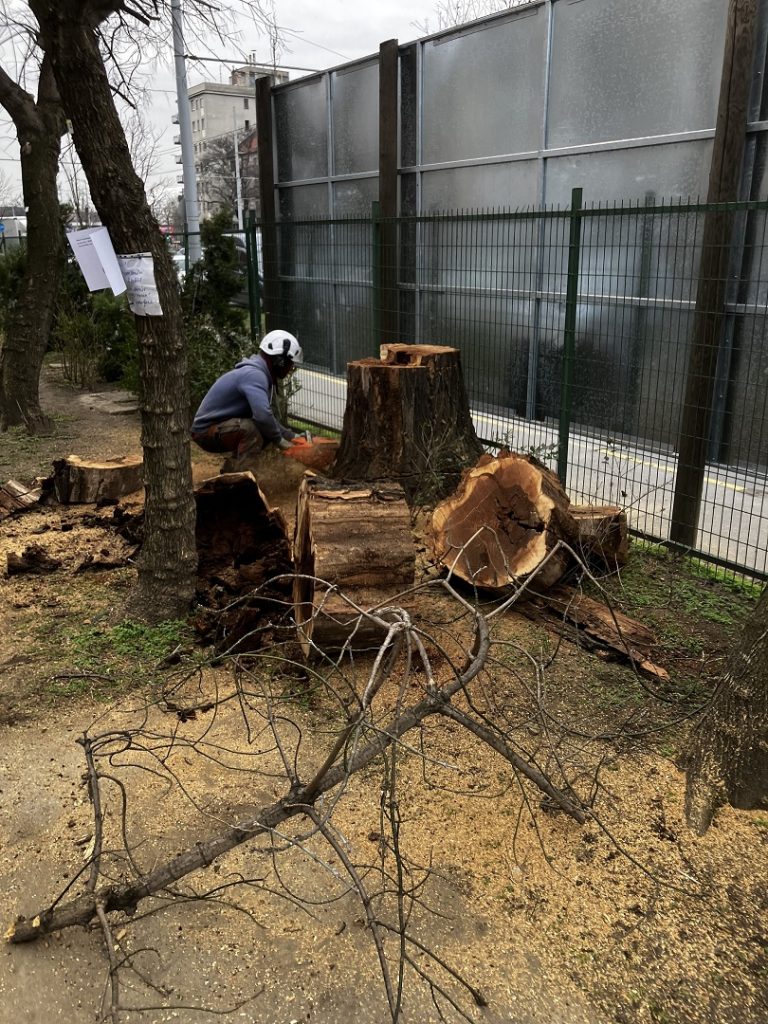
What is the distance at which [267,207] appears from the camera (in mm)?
10977

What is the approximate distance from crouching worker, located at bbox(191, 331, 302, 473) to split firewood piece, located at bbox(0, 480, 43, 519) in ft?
4.23

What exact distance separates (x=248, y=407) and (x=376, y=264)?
2.18 m

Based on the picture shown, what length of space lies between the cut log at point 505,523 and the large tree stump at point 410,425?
1.05 m

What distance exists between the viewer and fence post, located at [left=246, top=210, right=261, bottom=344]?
29.4 ft

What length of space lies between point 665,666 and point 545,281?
4.26 m

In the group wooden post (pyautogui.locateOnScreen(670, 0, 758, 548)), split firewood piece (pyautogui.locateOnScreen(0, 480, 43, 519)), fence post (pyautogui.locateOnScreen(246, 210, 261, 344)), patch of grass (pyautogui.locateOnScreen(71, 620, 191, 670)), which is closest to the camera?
patch of grass (pyautogui.locateOnScreen(71, 620, 191, 670))

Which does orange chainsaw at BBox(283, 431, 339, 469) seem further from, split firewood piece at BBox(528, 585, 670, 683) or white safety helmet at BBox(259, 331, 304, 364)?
split firewood piece at BBox(528, 585, 670, 683)

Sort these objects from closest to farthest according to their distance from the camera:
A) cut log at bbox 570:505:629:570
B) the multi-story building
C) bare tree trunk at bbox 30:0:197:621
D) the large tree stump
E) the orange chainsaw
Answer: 1. bare tree trunk at bbox 30:0:197:621
2. cut log at bbox 570:505:629:570
3. the large tree stump
4. the orange chainsaw
5. the multi-story building

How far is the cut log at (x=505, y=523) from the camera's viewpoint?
163 inches

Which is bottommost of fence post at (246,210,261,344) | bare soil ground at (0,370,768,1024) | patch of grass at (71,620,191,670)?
bare soil ground at (0,370,768,1024)

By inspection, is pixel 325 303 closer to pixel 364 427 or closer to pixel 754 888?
pixel 364 427

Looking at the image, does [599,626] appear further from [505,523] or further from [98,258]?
[98,258]

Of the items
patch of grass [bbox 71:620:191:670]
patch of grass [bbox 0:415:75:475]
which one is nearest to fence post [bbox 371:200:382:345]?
patch of grass [bbox 0:415:75:475]

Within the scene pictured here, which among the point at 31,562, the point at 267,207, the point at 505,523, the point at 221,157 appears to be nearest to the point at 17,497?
the point at 31,562
